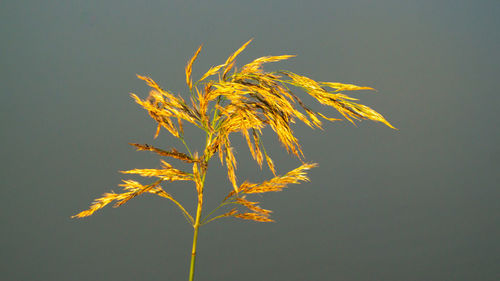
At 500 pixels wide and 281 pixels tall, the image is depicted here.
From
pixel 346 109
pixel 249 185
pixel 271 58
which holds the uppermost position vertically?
pixel 271 58

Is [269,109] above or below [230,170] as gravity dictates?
above

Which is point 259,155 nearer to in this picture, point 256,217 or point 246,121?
point 246,121

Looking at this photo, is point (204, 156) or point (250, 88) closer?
point (250, 88)

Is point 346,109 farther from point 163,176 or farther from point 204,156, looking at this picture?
point 163,176

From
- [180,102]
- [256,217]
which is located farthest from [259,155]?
[180,102]

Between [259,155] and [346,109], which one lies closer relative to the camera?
[346,109]

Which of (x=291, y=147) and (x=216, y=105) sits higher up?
(x=216, y=105)

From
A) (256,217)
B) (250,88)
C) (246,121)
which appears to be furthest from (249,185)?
(250,88)

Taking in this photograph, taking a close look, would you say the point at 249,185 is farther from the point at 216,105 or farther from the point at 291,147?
the point at 216,105

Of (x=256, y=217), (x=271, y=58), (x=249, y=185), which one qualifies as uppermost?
(x=271, y=58)
